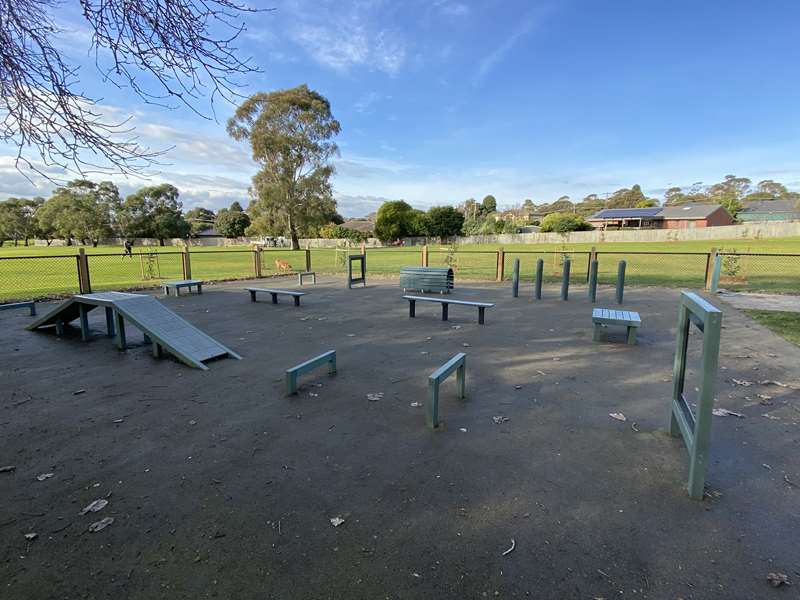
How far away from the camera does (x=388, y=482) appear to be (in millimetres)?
2965

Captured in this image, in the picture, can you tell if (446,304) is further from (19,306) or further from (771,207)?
(771,207)

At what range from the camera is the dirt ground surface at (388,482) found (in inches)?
84.7

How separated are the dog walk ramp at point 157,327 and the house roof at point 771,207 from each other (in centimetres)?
9811

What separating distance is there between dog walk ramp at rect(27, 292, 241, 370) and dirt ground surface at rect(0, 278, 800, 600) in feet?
0.87

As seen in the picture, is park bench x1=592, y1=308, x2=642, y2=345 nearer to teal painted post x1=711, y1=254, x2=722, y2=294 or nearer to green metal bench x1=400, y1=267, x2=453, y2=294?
green metal bench x1=400, y1=267, x2=453, y2=294

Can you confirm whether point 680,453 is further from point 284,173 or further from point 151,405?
point 284,173

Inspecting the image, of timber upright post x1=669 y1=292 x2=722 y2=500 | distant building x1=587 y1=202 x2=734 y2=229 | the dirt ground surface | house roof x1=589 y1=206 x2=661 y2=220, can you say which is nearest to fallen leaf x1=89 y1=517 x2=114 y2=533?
the dirt ground surface

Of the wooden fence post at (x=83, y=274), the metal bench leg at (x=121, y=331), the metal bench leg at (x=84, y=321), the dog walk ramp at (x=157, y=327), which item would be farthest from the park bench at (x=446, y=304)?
the wooden fence post at (x=83, y=274)

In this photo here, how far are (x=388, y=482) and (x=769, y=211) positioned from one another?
9900cm

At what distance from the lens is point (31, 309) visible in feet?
30.6

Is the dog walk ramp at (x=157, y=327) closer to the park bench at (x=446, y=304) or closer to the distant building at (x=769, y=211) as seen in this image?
the park bench at (x=446, y=304)

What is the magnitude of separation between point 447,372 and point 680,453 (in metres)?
2.03

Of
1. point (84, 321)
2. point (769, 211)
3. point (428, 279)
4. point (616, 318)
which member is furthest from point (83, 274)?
point (769, 211)

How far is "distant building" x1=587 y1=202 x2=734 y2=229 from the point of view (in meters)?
65.0
